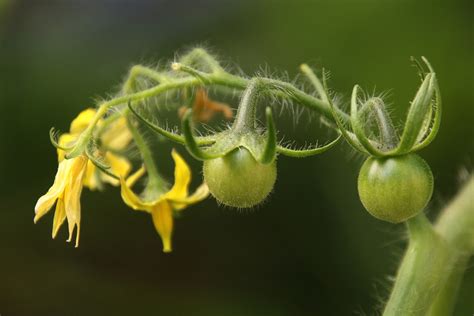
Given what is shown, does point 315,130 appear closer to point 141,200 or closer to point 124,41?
point 124,41

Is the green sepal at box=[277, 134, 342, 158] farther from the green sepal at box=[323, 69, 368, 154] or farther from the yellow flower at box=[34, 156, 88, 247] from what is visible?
the yellow flower at box=[34, 156, 88, 247]

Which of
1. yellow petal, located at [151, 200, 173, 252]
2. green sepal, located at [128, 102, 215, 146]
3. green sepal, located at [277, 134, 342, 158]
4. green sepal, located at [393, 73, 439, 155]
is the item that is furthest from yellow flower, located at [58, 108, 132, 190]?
green sepal, located at [393, 73, 439, 155]

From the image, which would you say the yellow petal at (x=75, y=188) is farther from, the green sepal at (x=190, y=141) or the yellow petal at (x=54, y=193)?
the green sepal at (x=190, y=141)

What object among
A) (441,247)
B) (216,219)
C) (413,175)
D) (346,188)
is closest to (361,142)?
(413,175)

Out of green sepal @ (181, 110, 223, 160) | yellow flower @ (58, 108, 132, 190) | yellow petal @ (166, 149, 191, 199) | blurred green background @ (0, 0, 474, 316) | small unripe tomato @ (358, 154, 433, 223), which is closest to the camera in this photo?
green sepal @ (181, 110, 223, 160)

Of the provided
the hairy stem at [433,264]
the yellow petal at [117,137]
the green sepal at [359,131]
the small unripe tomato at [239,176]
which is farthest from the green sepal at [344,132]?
the yellow petal at [117,137]

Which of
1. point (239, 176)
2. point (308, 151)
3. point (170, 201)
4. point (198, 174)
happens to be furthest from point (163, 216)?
point (198, 174)
